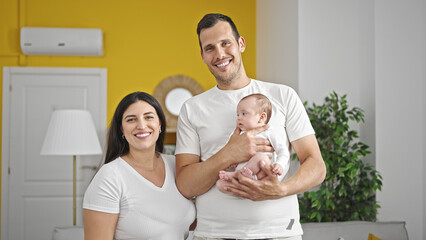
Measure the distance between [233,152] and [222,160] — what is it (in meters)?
0.05

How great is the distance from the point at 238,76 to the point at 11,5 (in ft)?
12.2

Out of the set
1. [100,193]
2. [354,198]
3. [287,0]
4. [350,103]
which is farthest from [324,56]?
[100,193]

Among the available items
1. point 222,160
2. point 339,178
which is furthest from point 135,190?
point 339,178

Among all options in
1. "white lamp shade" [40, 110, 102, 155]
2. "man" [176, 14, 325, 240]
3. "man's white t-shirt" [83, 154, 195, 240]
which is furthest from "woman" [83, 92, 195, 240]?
"white lamp shade" [40, 110, 102, 155]

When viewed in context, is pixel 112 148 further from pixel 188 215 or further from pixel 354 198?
pixel 354 198

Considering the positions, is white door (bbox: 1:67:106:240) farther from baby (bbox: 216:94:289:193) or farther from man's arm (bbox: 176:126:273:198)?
baby (bbox: 216:94:289:193)

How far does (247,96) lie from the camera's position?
60.7 inches

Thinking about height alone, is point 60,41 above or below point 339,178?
above

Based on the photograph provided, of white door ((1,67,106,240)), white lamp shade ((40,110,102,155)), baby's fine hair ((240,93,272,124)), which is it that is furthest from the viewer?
white door ((1,67,106,240))

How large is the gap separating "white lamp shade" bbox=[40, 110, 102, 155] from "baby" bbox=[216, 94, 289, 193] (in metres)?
1.79

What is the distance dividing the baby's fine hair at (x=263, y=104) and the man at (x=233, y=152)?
37mm

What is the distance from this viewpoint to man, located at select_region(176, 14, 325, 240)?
1.46 metres

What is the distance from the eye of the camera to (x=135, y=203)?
1.60 m

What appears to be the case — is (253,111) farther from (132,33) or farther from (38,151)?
(38,151)
